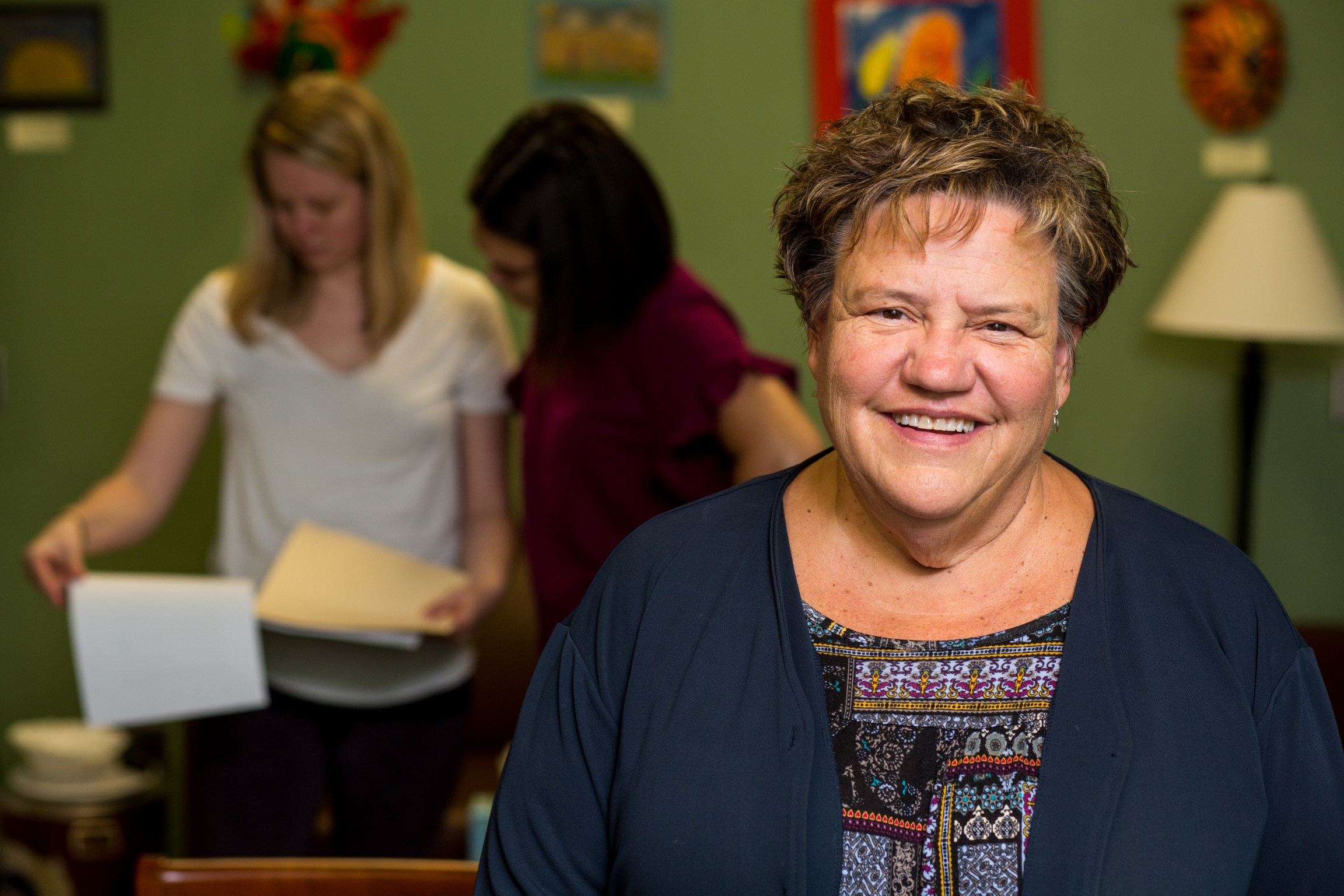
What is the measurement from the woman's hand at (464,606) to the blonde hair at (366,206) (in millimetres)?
434

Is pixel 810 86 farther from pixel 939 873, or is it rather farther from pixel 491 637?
pixel 939 873

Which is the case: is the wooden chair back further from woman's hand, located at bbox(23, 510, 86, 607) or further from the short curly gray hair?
woman's hand, located at bbox(23, 510, 86, 607)

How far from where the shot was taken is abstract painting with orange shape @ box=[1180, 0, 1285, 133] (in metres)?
3.39

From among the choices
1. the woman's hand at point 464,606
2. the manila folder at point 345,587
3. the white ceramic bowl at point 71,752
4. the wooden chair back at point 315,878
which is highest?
the manila folder at point 345,587

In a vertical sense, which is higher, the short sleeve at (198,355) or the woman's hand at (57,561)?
the short sleeve at (198,355)

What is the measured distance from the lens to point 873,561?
1.26 metres

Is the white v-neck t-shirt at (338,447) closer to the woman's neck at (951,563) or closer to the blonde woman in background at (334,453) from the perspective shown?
the blonde woman in background at (334,453)

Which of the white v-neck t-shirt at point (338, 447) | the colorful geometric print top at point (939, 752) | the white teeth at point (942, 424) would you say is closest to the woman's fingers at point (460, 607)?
the white v-neck t-shirt at point (338, 447)

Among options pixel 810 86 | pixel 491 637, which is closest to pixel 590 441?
pixel 491 637

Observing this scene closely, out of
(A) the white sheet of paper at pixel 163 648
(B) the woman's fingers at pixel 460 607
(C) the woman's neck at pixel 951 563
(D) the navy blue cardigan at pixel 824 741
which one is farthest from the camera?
(B) the woman's fingers at pixel 460 607

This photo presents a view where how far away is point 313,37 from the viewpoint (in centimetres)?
320

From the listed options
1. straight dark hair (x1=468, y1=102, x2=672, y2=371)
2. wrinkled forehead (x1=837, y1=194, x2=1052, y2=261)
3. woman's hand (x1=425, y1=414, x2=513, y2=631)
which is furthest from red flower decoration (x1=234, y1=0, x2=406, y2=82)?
wrinkled forehead (x1=837, y1=194, x2=1052, y2=261)

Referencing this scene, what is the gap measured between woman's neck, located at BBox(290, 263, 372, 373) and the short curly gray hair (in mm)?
1210

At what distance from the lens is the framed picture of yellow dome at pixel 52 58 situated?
129 inches
